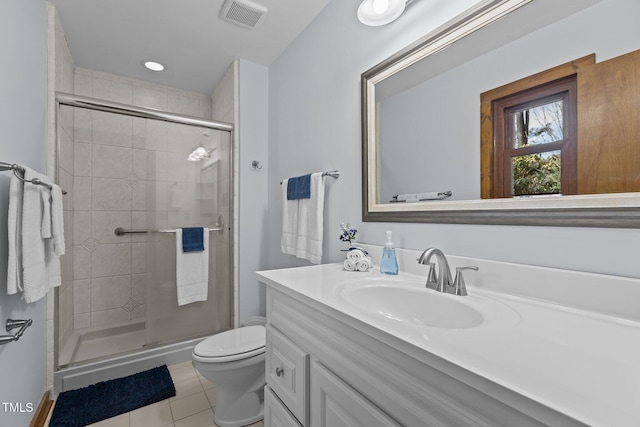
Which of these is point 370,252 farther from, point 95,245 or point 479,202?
point 95,245

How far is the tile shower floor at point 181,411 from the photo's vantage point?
148 centimetres

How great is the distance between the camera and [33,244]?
3.85 feet

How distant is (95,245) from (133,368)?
3.52 feet

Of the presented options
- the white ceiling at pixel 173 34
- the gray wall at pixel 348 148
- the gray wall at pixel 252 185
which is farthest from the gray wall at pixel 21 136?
the gray wall at pixel 348 148

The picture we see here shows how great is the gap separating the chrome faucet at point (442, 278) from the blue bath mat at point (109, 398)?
5.53ft

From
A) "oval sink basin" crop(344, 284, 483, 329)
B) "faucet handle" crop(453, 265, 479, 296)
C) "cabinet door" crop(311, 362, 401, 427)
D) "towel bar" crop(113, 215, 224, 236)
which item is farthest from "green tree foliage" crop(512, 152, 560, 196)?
"towel bar" crop(113, 215, 224, 236)

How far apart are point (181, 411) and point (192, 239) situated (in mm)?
1038

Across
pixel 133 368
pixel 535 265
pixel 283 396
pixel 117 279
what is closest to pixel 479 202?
pixel 535 265

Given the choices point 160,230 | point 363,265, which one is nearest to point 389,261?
point 363,265

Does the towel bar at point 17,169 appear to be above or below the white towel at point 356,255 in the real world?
above

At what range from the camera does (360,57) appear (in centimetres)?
145

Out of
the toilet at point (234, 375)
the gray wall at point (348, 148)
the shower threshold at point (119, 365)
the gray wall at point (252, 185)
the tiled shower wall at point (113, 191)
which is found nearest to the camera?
the gray wall at point (348, 148)

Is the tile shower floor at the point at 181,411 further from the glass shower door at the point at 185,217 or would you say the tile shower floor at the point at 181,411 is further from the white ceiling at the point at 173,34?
the white ceiling at the point at 173,34

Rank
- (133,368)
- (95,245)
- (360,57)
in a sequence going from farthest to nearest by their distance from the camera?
(95,245), (133,368), (360,57)
